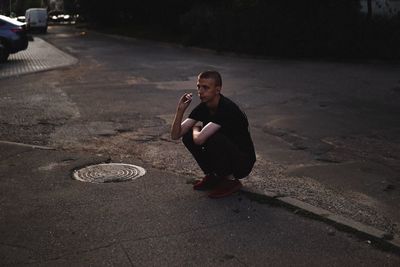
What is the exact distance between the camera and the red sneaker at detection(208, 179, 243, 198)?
5125mm

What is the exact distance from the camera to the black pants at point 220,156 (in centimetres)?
487

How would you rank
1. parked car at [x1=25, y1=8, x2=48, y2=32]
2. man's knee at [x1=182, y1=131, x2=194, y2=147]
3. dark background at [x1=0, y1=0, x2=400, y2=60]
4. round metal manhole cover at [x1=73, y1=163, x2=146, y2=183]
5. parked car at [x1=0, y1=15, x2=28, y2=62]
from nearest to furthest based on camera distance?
man's knee at [x1=182, y1=131, x2=194, y2=147] → round metal manhole cover at [x1=73, y1=163, x2=146, y2=183] → parked car at [x1=0, y1=15, x2=28, y2=62] → dark background at [x1=0, y1=0, x2=400, y2=60] → parked car at [x1=25, y1=8, x2=48, y2=32]

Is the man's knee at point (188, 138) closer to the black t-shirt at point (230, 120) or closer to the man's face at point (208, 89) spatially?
the black t-shirt at point (230, 120)

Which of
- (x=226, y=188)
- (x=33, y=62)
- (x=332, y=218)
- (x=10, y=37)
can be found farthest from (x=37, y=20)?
(x=332, y=218)

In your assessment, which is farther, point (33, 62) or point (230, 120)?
point (33, 62)

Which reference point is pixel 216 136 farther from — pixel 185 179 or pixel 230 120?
pixel 185 179

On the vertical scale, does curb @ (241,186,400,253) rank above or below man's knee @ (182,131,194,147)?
below

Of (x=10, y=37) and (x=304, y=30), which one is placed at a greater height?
(x=304, y=30)

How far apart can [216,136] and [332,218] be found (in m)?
1.29

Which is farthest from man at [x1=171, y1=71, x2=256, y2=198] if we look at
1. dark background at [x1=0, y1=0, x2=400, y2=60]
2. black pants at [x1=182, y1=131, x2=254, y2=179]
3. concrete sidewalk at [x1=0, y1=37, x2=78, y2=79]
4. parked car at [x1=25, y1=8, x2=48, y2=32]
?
parked car at [x1=25, y1=8, x2=48, y2=32]

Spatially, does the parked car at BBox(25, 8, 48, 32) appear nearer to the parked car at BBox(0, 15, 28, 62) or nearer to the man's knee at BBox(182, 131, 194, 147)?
the parked car at BBox(0, 15, 28, 62)

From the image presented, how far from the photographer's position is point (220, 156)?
4918 millimetres

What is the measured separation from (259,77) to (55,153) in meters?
9.04

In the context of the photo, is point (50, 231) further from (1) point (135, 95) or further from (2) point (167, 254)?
(1) point (135, 95)
